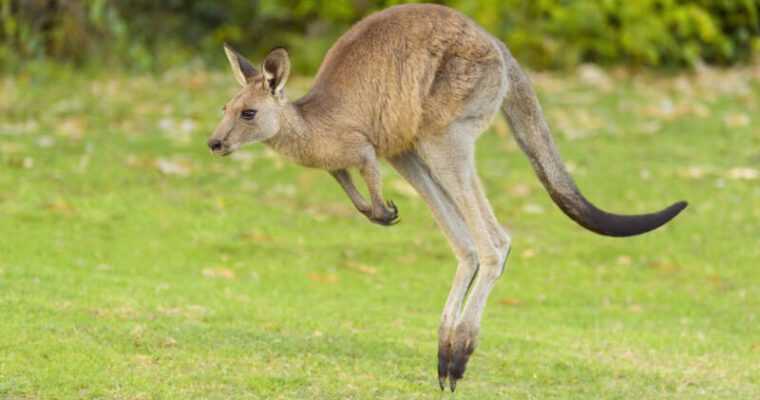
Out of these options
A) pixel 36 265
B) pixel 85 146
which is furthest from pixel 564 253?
pixel 85 146

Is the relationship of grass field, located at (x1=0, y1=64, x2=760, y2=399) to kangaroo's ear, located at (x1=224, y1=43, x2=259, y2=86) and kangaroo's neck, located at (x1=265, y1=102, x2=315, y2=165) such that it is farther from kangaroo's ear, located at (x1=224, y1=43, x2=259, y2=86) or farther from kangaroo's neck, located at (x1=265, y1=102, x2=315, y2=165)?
kangaroo's ear, located at (x1=224, y1=43, x2=259, y2=86)

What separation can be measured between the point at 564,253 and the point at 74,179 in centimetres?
395

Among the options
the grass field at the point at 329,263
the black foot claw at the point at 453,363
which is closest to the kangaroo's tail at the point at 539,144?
the black foot claw at the point at 453,363

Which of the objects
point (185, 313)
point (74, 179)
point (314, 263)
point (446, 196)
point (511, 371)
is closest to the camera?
point (446, 196)

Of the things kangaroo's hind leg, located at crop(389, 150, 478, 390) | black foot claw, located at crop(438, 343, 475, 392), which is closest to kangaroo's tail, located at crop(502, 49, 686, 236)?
kangaroo's hind leg, located at crop(389, 150, 478, 390)

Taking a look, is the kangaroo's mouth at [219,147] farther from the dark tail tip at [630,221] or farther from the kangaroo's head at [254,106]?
the dark tail tip at [630,221]

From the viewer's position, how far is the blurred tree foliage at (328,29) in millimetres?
14539

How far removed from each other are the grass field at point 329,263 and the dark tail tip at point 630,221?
0.90 meters

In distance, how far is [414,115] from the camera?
580cm

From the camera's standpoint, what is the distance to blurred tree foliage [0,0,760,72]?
14.5 m

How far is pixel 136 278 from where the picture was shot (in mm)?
8258

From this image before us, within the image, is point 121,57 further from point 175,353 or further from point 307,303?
point 175,353

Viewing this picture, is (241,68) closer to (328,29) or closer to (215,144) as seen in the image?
(215,144)

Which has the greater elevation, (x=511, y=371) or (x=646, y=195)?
(x=511, y=371)
